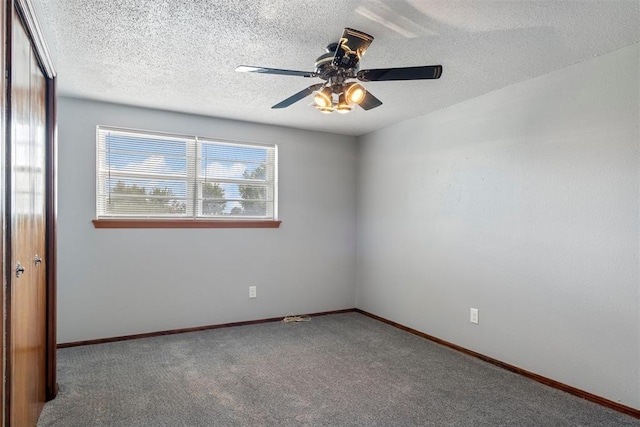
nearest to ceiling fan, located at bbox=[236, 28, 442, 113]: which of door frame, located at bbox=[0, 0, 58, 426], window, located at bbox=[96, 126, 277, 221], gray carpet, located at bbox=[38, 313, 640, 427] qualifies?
door frame, located at bbox=[0, 0, 58, 426]

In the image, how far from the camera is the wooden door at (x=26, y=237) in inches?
62.9

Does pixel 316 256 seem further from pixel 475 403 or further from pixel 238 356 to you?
pixel 475 403

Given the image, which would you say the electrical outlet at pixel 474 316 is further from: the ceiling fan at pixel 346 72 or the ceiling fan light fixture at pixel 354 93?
the ceiling fan light fixture at pixel 354 93

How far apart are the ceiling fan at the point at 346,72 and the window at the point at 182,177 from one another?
199 cm

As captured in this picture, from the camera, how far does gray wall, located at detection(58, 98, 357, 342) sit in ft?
11.6

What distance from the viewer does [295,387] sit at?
8.81 ft

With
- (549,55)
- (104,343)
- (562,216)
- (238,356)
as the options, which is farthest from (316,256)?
(549,55)

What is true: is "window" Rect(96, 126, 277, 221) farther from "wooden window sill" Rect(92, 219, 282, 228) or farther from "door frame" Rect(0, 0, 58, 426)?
"door frame" Rect(0, 0, 58, 426)

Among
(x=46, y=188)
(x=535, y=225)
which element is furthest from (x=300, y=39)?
(x=535, y=225)

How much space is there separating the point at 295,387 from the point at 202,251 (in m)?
1.90

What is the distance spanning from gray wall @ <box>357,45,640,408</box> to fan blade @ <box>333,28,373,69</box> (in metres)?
1.62

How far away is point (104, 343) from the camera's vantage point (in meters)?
3.56

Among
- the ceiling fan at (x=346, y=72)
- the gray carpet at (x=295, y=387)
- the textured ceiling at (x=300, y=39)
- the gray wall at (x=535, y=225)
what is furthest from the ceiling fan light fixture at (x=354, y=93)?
the gray carpet at (x=295, y=387)

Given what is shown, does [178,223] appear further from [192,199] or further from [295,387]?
[295,387]
